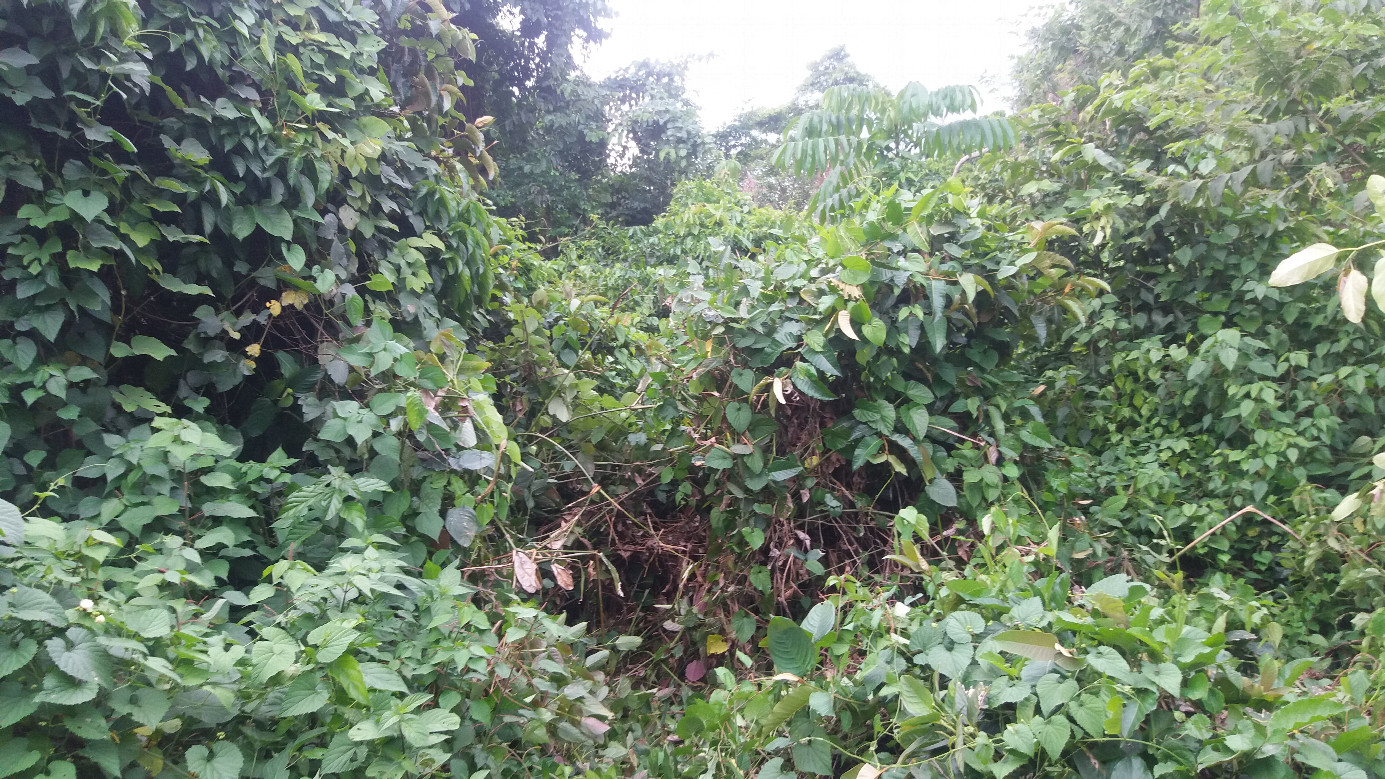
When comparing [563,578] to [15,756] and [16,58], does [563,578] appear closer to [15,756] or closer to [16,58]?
[15,756]

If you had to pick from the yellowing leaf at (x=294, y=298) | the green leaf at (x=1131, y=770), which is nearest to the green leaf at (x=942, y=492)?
the green leaf at (x=1131, y=770)

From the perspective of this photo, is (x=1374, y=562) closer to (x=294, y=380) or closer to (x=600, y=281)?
(x=294, y=380)

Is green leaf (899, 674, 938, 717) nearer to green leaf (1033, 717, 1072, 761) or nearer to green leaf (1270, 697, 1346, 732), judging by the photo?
green leaf (1033, 717, 1072, 761)

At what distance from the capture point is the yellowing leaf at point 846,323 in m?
2.29

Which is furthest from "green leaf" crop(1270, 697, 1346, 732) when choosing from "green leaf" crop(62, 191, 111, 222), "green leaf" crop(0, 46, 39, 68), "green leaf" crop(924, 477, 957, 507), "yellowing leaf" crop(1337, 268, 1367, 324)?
"green leaf" crop(0, 46, 39, 68)

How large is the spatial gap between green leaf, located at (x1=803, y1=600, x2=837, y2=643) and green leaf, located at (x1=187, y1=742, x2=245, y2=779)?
1.11m

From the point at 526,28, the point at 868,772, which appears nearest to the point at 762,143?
the point at 526,28

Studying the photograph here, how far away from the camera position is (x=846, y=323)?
2.33 metres

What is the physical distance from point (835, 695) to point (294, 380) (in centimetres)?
189

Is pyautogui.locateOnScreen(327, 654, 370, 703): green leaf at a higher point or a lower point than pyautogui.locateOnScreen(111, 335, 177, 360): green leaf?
lower

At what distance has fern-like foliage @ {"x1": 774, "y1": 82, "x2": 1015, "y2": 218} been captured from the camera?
4.98 meters

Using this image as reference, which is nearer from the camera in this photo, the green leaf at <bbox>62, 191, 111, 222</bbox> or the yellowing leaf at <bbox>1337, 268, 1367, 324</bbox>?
the yellowing leaf at <bbox>1337, 268, 1367, 324</bbox>

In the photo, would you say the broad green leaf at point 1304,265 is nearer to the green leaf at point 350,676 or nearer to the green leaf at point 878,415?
the green leaf at point 878,415

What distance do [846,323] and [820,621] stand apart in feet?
3.31
